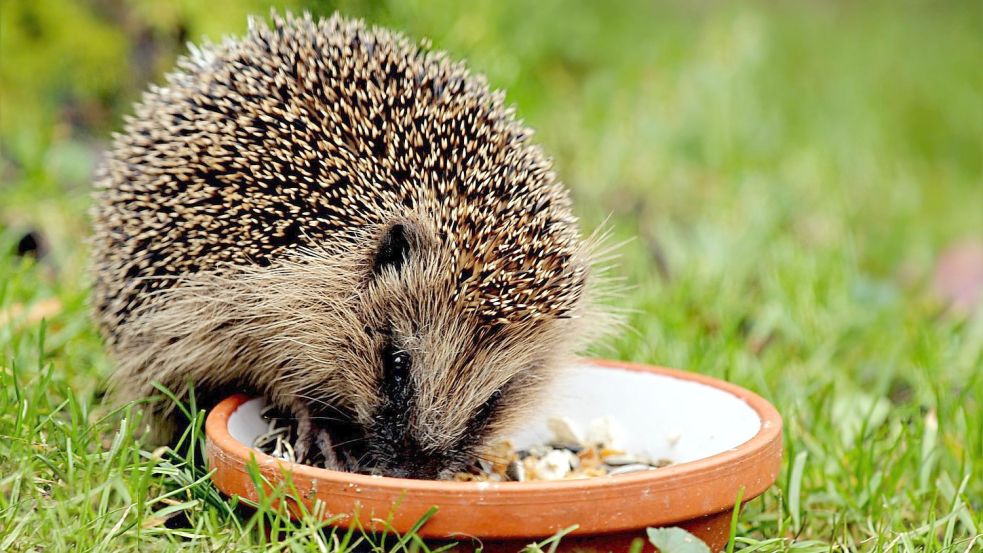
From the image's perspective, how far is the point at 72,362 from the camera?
506 cm

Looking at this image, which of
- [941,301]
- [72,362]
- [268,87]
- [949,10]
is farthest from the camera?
[949,10]

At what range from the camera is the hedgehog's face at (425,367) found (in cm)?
383

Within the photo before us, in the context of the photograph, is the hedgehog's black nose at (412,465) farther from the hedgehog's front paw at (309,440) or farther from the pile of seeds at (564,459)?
the hedgehog's front paw at (309,440)

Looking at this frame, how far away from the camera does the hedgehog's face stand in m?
3.83

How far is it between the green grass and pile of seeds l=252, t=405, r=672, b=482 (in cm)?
43

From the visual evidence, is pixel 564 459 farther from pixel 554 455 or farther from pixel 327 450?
pixel 327 450

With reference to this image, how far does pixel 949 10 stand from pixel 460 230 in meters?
17.7

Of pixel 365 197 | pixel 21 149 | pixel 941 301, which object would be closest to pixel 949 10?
pixel 941 301

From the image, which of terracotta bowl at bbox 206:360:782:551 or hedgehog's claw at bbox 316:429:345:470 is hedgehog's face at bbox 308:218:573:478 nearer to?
hedgehog's claw at bbox 316:429:345:470

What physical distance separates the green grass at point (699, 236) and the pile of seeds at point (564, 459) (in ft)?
1.76

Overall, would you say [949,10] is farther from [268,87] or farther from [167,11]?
[268,87]

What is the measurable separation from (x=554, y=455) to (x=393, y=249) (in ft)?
3.43

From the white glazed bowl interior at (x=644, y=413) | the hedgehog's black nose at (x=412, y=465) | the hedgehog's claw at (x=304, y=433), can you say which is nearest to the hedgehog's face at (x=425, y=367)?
the hedgehog's black nose at (x=412, y=465)

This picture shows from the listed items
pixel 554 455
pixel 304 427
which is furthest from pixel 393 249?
pixel 554 455
